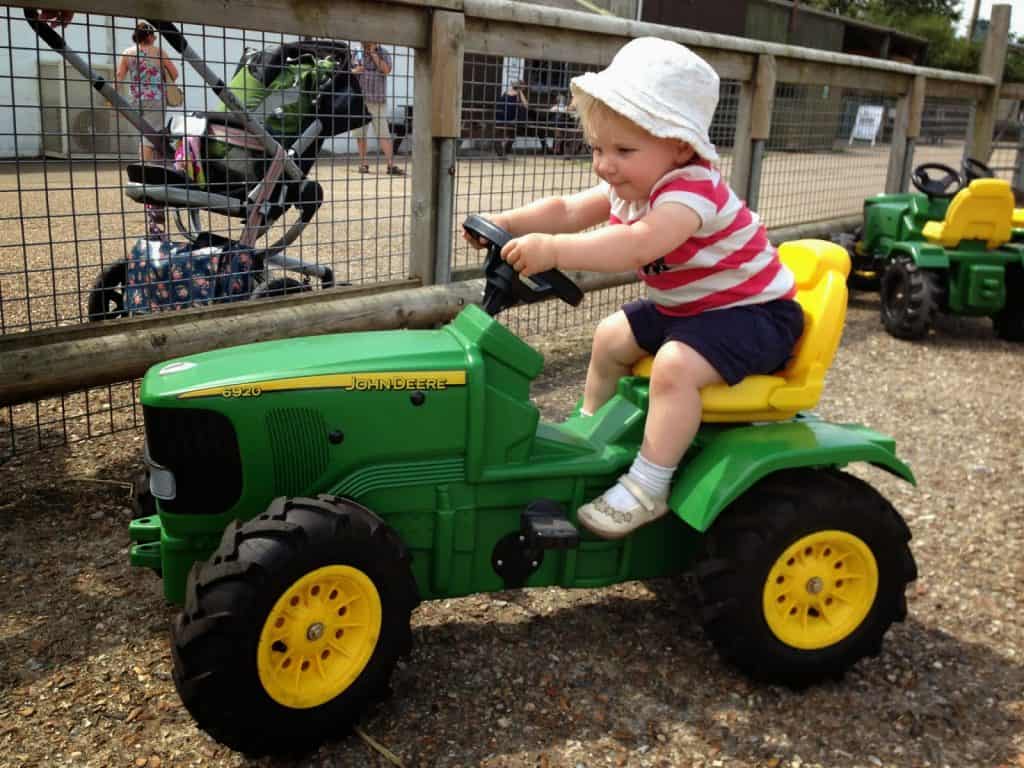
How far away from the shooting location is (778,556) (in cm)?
252

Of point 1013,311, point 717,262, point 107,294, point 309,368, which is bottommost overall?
point 1013,311

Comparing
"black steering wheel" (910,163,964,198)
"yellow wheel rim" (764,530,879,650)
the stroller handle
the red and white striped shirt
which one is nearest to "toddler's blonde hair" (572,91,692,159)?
the red and white striped shirt

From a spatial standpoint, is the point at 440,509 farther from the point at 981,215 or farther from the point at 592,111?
the point at 981,215

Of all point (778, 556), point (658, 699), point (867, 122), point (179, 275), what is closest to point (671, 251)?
point (778, 556)

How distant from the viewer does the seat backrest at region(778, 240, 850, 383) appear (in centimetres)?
271

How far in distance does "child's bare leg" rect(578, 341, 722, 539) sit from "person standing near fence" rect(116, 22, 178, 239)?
2.17m

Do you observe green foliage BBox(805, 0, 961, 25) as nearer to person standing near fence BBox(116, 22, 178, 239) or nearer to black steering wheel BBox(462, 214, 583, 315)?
person standing near fence BBox(116, 22, 178, 239)

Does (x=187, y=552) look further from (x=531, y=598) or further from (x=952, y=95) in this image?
(x=952, y=95)

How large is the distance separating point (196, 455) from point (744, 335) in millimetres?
1407

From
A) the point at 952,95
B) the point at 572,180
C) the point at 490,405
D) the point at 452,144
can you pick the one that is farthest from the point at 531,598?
the point at 952,95

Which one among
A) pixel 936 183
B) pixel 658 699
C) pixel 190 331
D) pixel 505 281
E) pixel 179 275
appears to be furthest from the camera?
pixel 936 183

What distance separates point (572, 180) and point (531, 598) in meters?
3.55

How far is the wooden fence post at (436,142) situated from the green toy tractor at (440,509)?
203 cm

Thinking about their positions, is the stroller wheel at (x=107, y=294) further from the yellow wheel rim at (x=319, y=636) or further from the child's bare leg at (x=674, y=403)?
the child's bare leg at (x=674, y=403)
